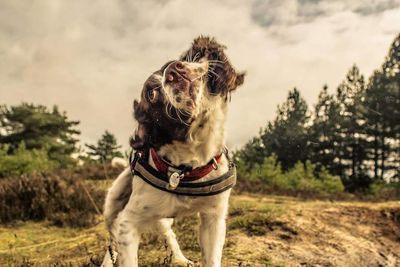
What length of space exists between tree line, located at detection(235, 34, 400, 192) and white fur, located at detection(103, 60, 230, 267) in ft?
88.6

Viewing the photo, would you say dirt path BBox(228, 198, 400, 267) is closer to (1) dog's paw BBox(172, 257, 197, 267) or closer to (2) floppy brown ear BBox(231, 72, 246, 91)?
(1) dog's paw BBox(172, 257, 197, 267)

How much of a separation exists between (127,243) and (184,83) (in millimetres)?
1179

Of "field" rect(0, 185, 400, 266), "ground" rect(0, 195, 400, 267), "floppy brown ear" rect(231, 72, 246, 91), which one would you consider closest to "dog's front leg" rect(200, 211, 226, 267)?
"field" rect(0, 185, 400, 266)

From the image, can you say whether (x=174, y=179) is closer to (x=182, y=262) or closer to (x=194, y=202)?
(x=194, y=202)

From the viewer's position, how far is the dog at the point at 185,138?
2.95 meters

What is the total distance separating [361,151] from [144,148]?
35.5 m

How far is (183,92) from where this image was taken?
2.94m

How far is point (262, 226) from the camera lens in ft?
18.7

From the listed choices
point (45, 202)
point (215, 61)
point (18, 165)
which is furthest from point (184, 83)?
point (18, 165)

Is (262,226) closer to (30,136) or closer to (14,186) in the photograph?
(14,186)

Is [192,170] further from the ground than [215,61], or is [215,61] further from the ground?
[215,61]

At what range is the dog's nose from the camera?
2.85 metres

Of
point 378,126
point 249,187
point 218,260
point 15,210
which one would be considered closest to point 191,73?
point 218,260

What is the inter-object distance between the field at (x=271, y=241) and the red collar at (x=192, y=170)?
1.13 meters
